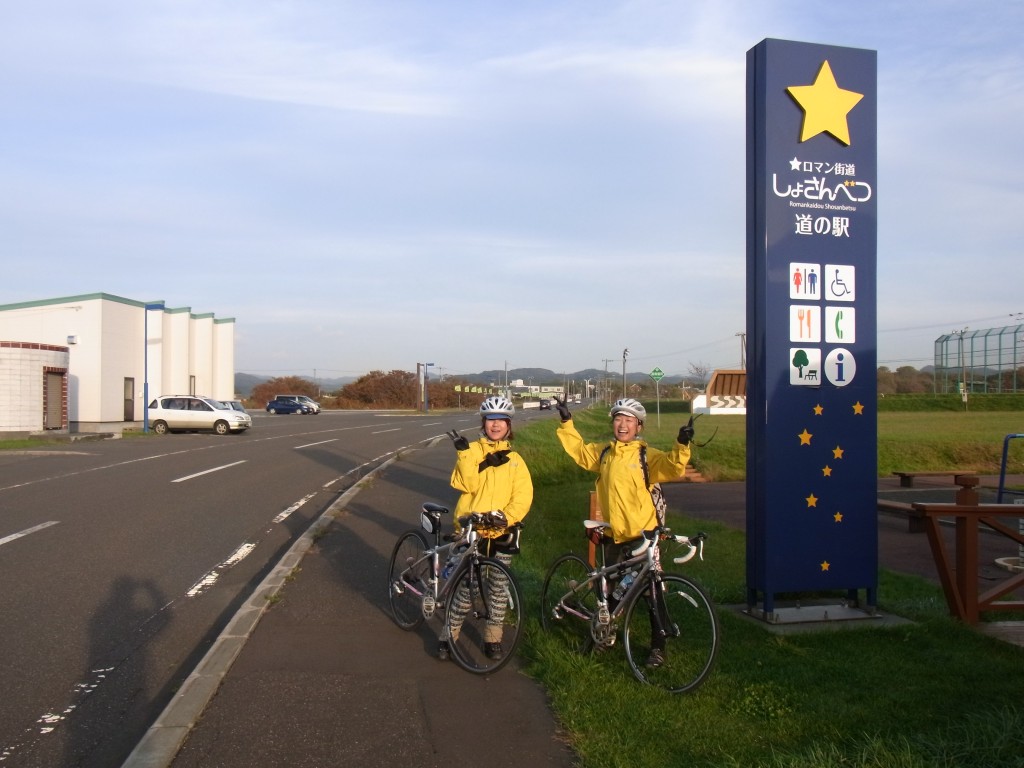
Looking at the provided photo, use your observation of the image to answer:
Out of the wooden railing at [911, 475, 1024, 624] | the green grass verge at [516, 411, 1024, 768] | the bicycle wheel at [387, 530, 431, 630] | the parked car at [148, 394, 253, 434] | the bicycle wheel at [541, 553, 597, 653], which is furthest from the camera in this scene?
the parked car at [148, 394, 253, 434]

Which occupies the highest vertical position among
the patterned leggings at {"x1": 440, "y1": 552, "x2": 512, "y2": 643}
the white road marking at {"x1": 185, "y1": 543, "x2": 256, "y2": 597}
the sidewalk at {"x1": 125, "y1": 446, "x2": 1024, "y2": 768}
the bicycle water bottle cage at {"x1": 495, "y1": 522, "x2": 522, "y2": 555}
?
the bicycle water bottle cage at {"x1": 495, "y1": 522, "x2": 522, "y2": 555}

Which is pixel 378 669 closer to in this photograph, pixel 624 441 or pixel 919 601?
pixel 624 441

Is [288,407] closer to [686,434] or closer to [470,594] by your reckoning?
[470,594]

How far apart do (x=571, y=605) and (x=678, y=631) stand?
0.91 meters

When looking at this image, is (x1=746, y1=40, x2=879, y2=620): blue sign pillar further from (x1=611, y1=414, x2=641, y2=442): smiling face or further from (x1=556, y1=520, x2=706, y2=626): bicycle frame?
(x1=556, y1=520, x2=706, y2=626): bicycle frame

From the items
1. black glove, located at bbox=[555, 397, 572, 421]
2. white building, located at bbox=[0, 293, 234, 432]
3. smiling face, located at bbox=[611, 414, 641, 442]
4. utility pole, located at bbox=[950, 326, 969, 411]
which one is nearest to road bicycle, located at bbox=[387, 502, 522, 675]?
black glove, located at bbox=[555, 397, 572, 421]

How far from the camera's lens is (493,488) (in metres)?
5.83

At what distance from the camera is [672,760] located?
4.09 metres

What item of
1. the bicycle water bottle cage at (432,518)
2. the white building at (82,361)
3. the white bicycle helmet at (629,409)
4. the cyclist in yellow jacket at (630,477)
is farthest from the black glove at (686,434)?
the white building at (82,361)

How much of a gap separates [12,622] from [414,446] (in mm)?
21270

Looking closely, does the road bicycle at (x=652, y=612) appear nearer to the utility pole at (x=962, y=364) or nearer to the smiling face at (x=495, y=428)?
the smiling face at (x=495, y=428)

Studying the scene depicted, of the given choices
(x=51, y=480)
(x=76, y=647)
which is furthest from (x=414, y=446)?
(x=76, y=647)

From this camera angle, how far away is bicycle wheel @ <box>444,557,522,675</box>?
5551 millimetres

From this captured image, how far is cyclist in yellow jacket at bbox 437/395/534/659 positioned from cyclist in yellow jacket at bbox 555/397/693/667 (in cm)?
45
